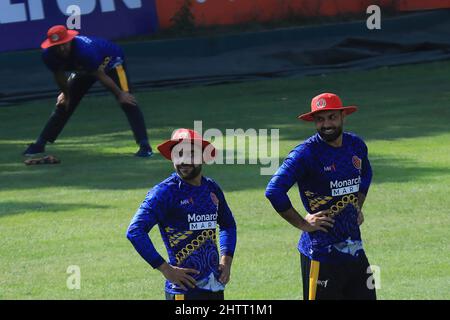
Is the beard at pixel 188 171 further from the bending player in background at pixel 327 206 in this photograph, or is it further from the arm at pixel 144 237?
the bending player in background at pixel 327 206

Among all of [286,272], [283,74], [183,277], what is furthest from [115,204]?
[283,74]

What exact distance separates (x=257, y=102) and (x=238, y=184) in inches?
299

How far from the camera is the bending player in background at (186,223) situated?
809cm

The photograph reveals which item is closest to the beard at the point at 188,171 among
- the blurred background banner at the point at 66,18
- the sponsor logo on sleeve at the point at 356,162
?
the sponsor logo on sleeve at the point at 356,162

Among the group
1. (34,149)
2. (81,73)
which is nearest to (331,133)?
(81,73)

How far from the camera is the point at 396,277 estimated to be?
36.7ft

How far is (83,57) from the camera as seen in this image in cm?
1712

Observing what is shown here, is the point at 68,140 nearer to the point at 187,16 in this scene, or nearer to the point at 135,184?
the point at 135,184

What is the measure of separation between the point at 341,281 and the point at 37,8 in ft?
64.3

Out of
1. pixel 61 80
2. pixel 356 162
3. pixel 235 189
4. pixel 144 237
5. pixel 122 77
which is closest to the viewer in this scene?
pixel 144 237

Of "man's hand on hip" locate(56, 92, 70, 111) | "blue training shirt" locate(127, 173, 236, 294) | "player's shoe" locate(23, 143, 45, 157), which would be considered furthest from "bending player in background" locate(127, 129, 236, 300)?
"player's shoe" locate(23, 143, 45, 157)

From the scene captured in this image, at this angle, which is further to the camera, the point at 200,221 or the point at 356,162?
the point at 356,162

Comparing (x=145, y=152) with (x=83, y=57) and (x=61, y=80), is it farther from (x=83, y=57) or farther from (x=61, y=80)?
(x=83, y=57)

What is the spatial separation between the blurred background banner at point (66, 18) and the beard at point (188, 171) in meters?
19.3
